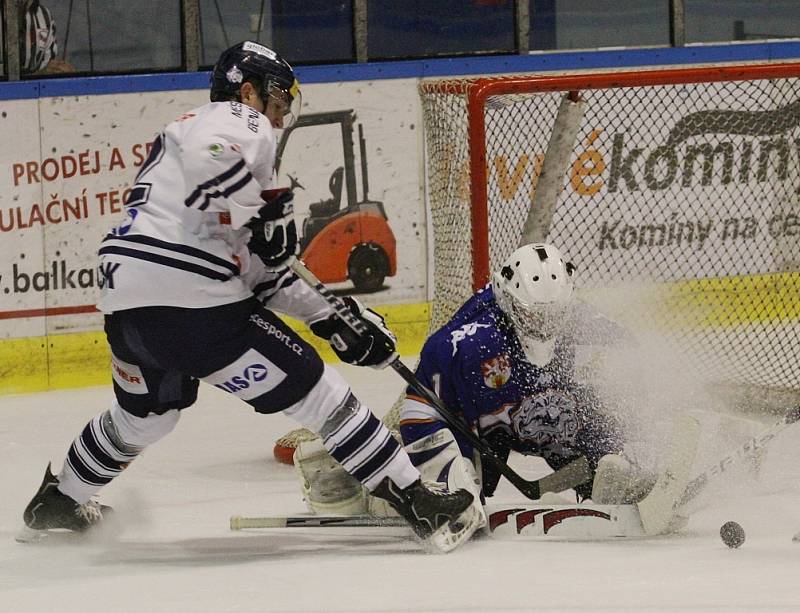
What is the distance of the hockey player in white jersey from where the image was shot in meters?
2.97

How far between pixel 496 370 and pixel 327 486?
0.45 meters

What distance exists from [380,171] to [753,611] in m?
3.46

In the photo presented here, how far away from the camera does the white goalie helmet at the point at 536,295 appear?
10.4 ft

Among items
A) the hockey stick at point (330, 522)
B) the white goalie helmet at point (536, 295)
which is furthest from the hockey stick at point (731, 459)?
the hockey stick at point (330, 522)

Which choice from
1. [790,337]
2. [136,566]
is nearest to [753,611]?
[136,566]

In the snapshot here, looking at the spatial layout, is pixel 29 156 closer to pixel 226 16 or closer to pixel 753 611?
pixel 226 16

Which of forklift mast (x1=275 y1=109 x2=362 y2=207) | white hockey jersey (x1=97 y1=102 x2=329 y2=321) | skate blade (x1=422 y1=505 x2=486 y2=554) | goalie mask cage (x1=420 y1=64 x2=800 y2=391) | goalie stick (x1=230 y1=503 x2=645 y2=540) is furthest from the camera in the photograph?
forklift mast (x1=275 y1=109 x2=362 y2=207)

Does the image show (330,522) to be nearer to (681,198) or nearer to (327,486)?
(327,486)

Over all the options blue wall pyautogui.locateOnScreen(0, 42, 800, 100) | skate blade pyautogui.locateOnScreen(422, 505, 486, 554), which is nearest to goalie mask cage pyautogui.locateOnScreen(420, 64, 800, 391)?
blue wall pyautogui.locateOnScreen(0, 42, 800, 100)

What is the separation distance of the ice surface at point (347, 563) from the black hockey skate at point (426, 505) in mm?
61

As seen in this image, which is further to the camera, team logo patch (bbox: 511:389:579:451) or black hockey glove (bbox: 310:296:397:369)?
team logo patch (bbox: 511:389:579:451)

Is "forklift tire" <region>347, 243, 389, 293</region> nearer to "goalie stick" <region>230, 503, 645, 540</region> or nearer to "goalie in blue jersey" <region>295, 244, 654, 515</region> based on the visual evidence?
"goalie in blue jersey" <region>295, 244, 654, 515</region>

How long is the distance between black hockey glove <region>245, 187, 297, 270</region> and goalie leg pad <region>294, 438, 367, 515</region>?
51 cm

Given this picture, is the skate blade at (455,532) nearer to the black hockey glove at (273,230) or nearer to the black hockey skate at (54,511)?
the black hockey glove at (273,230)
